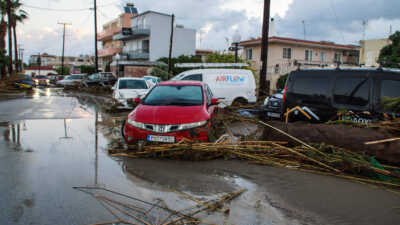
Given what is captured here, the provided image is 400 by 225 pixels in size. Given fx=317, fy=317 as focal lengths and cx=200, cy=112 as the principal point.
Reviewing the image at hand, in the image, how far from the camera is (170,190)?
15.0ft

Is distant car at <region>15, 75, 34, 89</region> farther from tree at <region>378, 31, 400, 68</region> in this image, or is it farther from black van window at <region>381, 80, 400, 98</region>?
tree at <region>378, 31, 400, 68</region>

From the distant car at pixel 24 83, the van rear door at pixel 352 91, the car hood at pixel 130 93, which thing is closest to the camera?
the van rear door at pixel 352 91

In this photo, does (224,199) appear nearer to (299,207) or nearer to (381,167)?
(299,207)

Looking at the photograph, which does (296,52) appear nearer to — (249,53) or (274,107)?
(249,53)

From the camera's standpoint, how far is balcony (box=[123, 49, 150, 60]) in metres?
50.6

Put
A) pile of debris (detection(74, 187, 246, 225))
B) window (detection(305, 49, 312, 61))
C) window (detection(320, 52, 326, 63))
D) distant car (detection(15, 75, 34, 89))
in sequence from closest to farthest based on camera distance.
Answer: pile of debris (detection(74, 187, 246, 225)) → distant car (detection(15, 75, 34, 89)) → window (detection(305, 49, 312, 61)) → window (detection(320, 52, 326, 63))

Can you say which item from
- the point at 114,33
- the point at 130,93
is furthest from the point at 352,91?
the point at 114,33

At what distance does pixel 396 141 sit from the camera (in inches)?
198

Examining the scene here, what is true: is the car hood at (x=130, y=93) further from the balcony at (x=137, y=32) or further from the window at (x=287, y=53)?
the balcony at (x=137, y=32)

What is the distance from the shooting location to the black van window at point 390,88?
19.9ft

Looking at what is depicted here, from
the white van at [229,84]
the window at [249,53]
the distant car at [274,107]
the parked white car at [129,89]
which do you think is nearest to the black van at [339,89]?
the distant car at [274,107]

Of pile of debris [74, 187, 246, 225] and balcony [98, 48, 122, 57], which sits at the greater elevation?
balcony [98, 48, 122, 57]

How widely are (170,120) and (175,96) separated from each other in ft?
4.69

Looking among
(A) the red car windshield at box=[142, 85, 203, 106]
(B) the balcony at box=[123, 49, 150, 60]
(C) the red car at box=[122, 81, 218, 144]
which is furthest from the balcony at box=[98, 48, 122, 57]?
(C) the red car at box=[122, 81, 218, 144]
